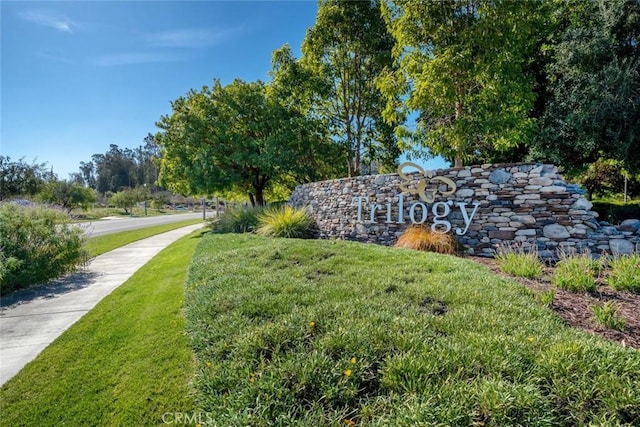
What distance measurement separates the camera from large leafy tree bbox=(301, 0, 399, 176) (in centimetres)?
1200

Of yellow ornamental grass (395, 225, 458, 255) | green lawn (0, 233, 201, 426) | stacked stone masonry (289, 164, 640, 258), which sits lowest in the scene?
green lawn (0, 233, 201, 426)

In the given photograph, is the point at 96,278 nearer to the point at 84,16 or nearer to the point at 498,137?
the point at 84,16

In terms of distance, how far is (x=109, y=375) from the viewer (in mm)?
2779

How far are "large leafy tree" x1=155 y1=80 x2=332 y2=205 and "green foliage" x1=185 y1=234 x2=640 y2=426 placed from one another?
10.3 m

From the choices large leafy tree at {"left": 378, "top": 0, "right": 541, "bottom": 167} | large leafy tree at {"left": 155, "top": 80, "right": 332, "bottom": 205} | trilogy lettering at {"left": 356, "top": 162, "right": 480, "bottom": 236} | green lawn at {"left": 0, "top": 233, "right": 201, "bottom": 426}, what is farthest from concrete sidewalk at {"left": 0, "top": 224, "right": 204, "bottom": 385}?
large leafy tree at {"left": 378, "top": 0, "right": 541, "bottom": 167}

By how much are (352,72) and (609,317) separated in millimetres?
12546

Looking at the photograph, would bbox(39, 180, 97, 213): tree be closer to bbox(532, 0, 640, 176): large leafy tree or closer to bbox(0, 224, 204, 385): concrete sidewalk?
bbox(0, 224, 204, 385): concrete sidewalk

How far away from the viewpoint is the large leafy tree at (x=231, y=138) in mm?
13484

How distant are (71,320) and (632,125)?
13.8 meters

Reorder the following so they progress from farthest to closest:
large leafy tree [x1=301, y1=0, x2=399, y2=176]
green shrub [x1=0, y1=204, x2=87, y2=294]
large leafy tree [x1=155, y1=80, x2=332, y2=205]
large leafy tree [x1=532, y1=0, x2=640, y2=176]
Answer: large leafy tree [x1=155, y1=80, x2=332, y2=205] < large leafy tree [x1=301, y1=0, x2=399, y2=176] < large leafy tree [x1=532, y1=0, x2=640, y2=176] < green shrub [x1=0, y1=204, x2=87, y2=294]

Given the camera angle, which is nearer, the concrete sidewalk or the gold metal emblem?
the concrete sidewalk

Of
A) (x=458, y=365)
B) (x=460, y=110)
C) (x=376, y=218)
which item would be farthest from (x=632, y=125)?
(x=458, y=365)

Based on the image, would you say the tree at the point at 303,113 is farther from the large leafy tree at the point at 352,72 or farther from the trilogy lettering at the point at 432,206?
the trilogy lettering at the point at 432,206

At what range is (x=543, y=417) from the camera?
172cm
